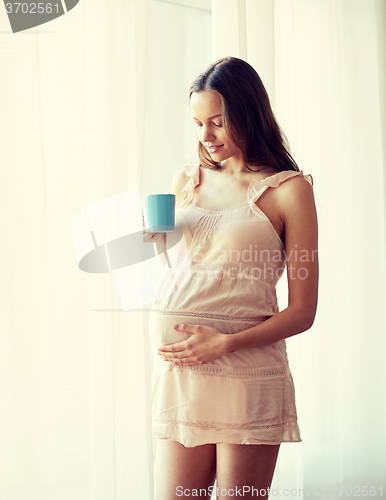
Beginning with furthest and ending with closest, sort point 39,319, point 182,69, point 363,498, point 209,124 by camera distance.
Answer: point 363,498 → point 182,69 → point 39,319 → point 209,124

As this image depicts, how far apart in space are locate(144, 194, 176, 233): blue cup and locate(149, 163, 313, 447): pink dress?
0.28 ft

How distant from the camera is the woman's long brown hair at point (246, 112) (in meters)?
1.04

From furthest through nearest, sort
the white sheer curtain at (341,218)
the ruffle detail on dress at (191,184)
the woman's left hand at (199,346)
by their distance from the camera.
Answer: the white sheer curtain at (341,218) < the ruffle detail on dress at (191,184) < the woman's left hand at (199,346)

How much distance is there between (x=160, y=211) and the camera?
1.01 meters

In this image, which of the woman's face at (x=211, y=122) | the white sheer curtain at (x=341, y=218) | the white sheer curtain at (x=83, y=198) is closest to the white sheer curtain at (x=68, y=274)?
the white sheer curtain at (x=83, y=198)

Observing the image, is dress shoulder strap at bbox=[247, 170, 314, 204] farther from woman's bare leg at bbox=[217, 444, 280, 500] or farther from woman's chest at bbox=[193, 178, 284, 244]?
woman's bare leg at bbox=[217, 444, 280, 500]

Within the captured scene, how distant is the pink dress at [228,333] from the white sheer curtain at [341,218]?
0.76 meters

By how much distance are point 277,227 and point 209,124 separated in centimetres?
28

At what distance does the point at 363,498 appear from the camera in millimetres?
1875

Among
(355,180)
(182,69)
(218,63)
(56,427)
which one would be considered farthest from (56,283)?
(355,180)

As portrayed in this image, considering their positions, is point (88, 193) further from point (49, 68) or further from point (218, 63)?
point (218, 63)

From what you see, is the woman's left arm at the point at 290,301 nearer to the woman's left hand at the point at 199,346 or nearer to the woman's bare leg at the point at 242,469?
the woman's left hand at the point at 199,346

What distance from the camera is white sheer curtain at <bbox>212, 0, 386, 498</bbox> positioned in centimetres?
184

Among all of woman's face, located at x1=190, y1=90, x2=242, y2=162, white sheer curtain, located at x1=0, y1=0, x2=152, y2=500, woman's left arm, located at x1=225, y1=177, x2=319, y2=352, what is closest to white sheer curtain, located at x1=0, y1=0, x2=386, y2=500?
white sheer curtain, located at x1=0, y1=0, x2=152, y2=500
